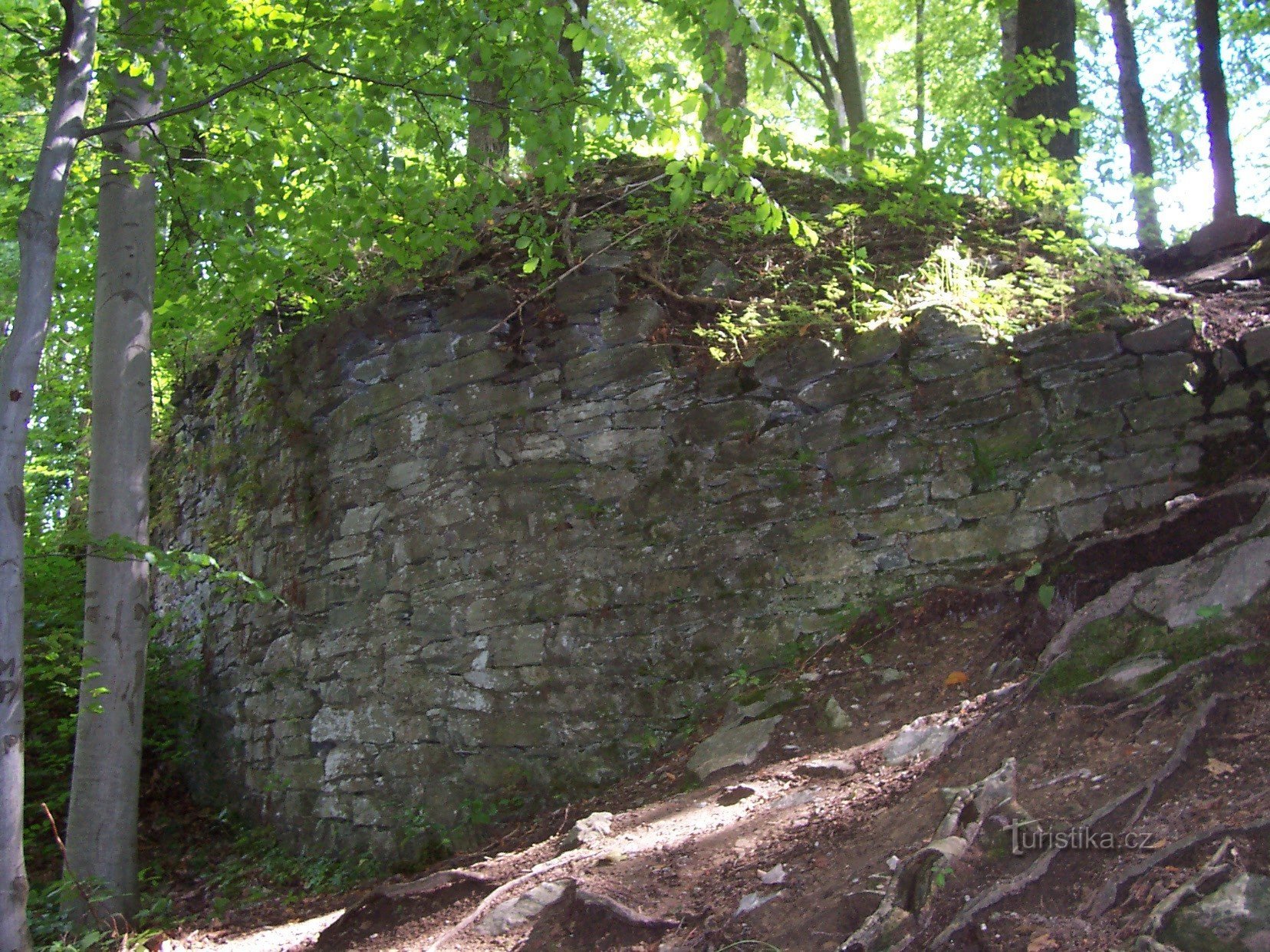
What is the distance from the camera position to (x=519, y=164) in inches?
286

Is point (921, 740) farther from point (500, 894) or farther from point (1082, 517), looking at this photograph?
point (500, 894)

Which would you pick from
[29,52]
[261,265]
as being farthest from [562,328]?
[29,52]

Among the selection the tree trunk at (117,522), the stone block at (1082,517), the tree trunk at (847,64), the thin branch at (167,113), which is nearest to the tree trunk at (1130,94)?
the tree trunk at (847,64)

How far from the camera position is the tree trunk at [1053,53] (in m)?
7.85

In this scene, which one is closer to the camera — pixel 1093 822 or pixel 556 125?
pixel 1093 822

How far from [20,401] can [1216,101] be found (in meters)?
9.13

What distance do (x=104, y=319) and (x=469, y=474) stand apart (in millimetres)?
2217

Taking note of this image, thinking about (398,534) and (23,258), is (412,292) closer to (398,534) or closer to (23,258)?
(398,534)

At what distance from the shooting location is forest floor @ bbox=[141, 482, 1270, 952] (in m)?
2.54

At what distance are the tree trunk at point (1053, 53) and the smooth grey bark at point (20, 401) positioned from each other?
276 inches

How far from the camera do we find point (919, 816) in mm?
3168

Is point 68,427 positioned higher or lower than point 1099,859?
higher

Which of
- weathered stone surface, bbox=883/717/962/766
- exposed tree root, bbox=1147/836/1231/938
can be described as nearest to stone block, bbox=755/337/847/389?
weathered stone surface, bbox=883/717/962/766

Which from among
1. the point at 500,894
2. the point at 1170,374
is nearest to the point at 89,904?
the point at 500,894
